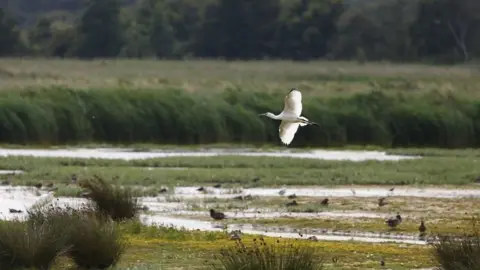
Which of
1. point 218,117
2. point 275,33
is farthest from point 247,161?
point 275,33

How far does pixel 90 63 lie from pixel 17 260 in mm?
72630

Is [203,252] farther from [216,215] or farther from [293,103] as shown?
[216,215]

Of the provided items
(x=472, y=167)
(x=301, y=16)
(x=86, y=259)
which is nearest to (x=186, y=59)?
(x=301, y=16)

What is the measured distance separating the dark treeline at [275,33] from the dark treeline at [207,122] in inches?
1671

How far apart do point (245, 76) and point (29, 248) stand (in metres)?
61.5

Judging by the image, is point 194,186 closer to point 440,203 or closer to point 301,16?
point 440,203

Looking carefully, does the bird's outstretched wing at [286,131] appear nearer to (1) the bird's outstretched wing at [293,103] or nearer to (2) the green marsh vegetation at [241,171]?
(1) the bird's outstretched wing at [293,103]

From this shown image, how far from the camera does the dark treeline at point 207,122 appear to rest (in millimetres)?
49906

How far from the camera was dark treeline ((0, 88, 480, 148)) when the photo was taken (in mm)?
49906

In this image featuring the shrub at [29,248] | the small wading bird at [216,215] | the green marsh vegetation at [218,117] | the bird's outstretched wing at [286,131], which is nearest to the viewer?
the shrub at [29,248]

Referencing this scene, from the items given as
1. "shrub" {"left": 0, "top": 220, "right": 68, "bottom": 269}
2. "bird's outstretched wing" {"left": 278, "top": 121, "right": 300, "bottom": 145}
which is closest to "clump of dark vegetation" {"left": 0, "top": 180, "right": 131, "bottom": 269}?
"shrub" {"left": 0, "top": 220, "right": 68, "bottom": 269}

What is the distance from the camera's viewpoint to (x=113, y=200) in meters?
24.3

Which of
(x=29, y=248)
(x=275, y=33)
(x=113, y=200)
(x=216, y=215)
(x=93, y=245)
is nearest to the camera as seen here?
(x=29, y=248)

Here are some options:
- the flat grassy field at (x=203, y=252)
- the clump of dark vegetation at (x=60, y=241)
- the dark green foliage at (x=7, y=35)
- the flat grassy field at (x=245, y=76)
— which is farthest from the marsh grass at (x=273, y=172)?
the dark green foliage at (x=7, y=35)
